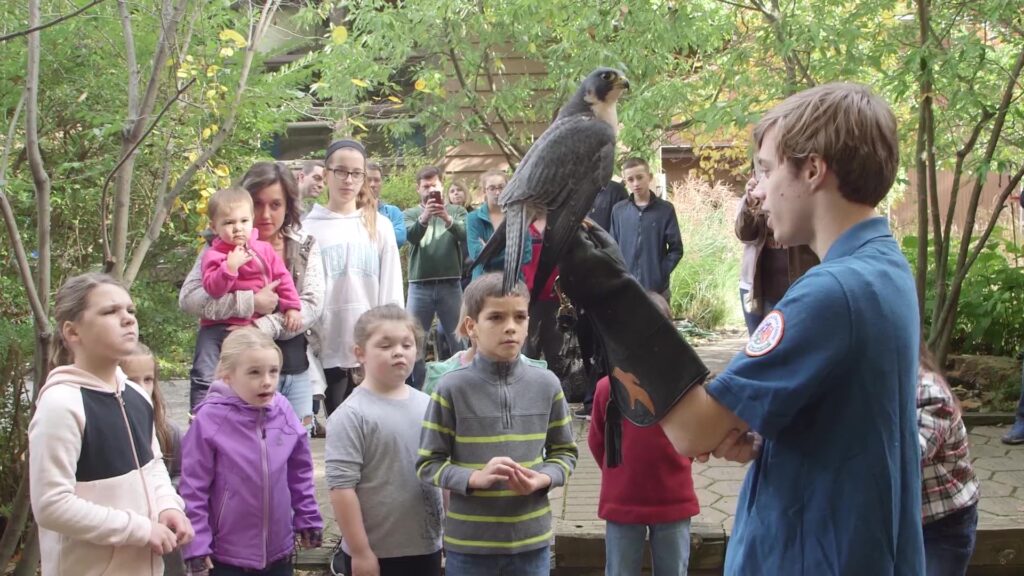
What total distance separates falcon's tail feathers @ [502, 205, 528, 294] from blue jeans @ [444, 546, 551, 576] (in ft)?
6.77

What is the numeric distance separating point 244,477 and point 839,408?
96.0 inches

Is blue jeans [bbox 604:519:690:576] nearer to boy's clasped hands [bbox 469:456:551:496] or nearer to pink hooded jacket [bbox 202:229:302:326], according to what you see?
boy's clasped hands [bbox 469:456:551:496]

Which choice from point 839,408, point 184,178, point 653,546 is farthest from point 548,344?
point 839,408

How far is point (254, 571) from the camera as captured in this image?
133 inches

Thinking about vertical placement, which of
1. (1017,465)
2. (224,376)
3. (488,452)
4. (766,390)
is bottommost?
(1017,465)

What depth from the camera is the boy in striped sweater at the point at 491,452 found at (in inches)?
127

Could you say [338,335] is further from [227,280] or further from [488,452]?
[488,452]

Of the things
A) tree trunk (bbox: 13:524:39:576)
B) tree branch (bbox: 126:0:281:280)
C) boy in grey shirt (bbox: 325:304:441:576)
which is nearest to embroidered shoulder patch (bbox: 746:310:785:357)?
boy in grey shirt (bbox: 325:304:441:576)

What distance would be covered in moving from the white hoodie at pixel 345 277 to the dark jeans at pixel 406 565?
4.79 ft

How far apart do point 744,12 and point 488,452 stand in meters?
6.26

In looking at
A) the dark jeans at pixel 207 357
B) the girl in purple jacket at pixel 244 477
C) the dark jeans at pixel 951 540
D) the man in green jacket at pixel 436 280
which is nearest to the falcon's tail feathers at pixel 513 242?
the girl in purple jacket at pixel 244 477

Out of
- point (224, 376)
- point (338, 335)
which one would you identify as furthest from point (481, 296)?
point (338, 335)

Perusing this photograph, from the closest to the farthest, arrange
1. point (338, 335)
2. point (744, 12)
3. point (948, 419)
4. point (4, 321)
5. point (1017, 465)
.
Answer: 1. point (948, 419)
2. point (4, 321)
3. point (338, 335)
4. point (1017, 465)
5. point (744, 12)

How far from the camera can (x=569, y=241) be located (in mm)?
1441
